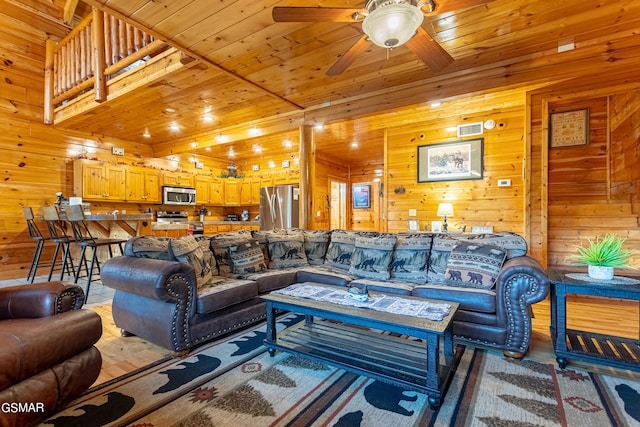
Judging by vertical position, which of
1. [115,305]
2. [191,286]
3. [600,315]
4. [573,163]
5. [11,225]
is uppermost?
[573,163]

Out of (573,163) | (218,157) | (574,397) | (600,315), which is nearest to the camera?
(574,397)

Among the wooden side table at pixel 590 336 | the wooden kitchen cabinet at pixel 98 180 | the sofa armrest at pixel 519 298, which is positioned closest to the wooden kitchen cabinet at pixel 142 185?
the wooden kitchen cabinet at pixel 98 180

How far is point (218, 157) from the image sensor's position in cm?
796

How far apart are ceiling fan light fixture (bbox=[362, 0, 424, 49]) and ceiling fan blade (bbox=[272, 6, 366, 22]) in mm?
119

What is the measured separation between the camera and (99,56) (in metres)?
4.11

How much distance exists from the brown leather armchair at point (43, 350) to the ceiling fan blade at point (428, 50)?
2.65m

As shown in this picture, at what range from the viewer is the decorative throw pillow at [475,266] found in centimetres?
241

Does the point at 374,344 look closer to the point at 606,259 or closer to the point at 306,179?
the point at 606,259

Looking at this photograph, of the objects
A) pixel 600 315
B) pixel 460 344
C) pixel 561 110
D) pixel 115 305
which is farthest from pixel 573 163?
pixel 115 305

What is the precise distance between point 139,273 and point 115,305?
0.62m

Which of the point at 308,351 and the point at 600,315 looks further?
the point at 600,315

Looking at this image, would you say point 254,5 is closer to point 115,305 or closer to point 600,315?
point 115,305

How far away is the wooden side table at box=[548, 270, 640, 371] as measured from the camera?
1805 mm

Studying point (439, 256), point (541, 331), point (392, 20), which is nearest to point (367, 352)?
point (439, 256)
